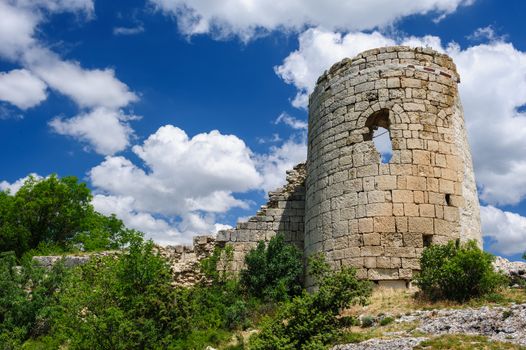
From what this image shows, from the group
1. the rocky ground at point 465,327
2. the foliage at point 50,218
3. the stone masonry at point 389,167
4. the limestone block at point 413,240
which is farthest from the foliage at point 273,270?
the foliage at point 50,218

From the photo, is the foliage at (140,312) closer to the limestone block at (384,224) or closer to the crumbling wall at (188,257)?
the crumbling wall at (188,257)

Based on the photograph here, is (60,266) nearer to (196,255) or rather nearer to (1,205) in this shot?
(196,255)

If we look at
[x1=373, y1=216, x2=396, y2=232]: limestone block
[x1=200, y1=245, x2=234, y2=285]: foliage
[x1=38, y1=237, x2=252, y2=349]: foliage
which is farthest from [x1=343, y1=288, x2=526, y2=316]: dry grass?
[x1=200, y1=245, x2=234, y2=285]: foliage

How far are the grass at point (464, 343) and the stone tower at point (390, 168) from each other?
3405 millimetres

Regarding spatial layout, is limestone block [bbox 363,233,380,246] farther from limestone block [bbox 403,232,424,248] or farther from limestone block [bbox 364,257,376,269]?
limestone block [bbox 403,232,424,248]

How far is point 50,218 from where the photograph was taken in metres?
26.4

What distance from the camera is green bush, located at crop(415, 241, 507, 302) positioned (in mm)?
9211

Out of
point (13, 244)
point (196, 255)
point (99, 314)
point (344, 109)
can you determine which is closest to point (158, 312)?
point (99, 314)

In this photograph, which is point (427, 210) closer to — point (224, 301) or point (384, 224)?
point (384, 224)

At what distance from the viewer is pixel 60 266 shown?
13.9 m

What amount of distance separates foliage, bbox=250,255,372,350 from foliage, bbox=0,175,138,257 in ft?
58.8

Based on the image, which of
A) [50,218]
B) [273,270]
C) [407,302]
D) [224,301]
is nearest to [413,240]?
[407,302]

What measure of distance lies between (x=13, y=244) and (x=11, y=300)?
13372 millimetres

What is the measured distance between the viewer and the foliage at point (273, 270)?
12859 millimetres
